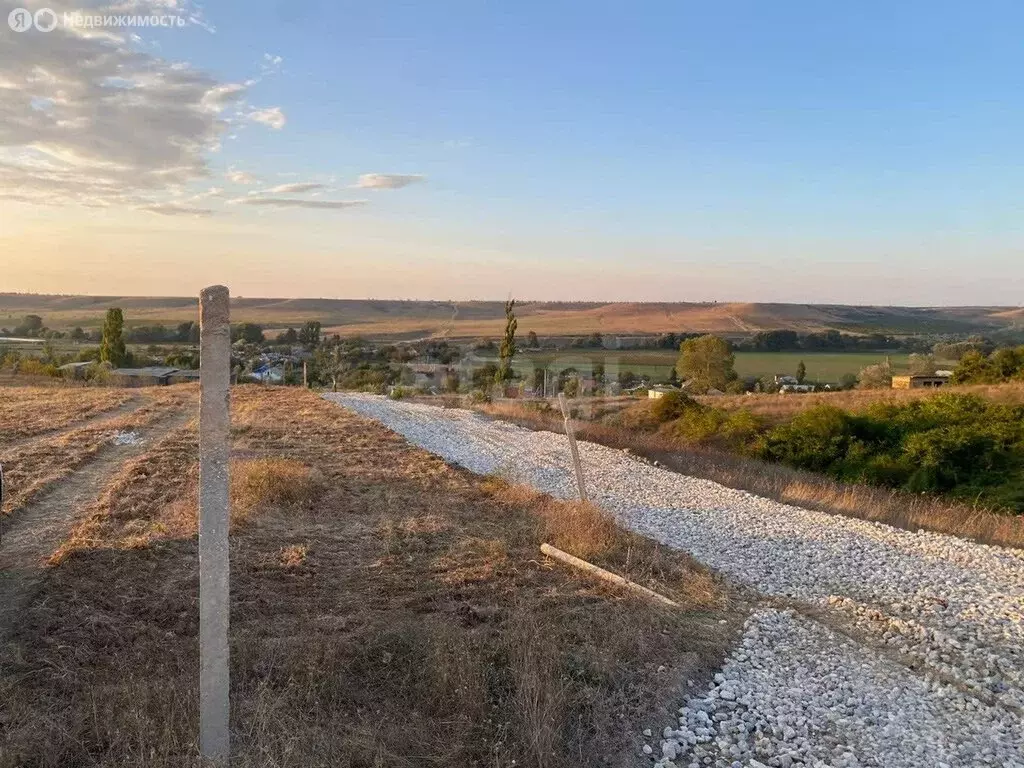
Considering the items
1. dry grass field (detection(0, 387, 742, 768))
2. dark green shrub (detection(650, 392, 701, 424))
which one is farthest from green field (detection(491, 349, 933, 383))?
dry grass field (detection(0, 387, 742, 768))

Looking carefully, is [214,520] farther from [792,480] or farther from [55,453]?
[792,480]

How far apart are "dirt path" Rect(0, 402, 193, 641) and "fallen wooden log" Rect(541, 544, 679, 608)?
4.65m

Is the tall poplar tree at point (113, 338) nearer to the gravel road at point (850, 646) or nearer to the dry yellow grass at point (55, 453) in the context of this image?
the dry yellow grass at point (55, 453)

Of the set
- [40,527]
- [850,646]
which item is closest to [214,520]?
[850,646]

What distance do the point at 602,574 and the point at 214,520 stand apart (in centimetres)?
425

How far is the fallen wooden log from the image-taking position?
639 cm

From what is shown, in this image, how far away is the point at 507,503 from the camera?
10.3 m

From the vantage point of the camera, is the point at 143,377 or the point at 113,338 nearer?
the point at 143,377

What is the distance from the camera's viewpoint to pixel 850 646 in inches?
225

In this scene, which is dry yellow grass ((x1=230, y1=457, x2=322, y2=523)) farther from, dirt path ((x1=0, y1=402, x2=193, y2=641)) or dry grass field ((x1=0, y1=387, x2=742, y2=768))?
dirt path ((x1=0, y1=402, x2=193, y2=641))

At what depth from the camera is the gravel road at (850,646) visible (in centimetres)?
437

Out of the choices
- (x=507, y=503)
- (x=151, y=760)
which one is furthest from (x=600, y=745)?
(x=507, y=503)

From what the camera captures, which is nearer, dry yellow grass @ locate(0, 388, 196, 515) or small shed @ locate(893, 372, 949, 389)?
dry yellow grass @ locate(0, 388, 196, 515)

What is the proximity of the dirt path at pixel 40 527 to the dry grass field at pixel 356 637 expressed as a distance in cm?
11
